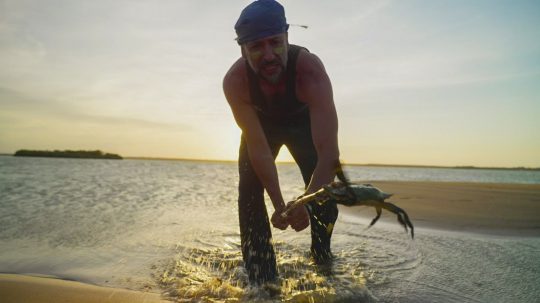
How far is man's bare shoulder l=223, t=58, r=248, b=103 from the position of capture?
9.36ft

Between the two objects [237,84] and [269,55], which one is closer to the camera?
[269,55]

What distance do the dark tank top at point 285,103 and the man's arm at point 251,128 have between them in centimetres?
8

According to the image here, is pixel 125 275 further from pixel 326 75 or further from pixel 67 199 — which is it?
pixel 67 199

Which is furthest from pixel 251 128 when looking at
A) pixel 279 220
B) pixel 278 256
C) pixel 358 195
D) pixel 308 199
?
pixel 278 256

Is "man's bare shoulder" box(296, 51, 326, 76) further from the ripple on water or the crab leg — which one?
the ripple on water

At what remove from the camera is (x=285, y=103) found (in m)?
2.93

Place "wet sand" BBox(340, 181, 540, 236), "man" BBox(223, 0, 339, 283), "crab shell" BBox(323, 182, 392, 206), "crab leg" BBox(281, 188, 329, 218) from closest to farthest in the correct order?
"crab shell" BBox(323, 182, 392, 206)
"crab leg" BBox(281, 188, 329, 218)
"man" BBox(223, 0, 339, 283)
"wet sand" BBox(340, 181, 540, 236)

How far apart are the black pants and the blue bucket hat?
923 millimetres

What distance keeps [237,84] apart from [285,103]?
43 cm

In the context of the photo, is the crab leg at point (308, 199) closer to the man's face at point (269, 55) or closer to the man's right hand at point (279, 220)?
the man's right hand at point (279, 220)

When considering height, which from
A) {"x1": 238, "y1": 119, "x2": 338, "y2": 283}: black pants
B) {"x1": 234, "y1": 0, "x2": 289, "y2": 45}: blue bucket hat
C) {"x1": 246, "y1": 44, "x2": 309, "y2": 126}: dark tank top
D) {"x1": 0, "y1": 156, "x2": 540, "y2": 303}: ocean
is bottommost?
{"x1": 0, "y1": 156, "x2": 540, "y2": 303}: ocean

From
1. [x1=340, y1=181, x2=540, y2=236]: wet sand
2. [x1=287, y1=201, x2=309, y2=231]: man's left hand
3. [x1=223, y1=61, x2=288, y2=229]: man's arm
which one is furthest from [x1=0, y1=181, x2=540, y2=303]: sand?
[x1=223, y1=61, x2=288, y2=229]: man's arm

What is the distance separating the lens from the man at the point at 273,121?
258cm

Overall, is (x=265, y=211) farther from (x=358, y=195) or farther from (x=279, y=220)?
(x=358, y=195)
